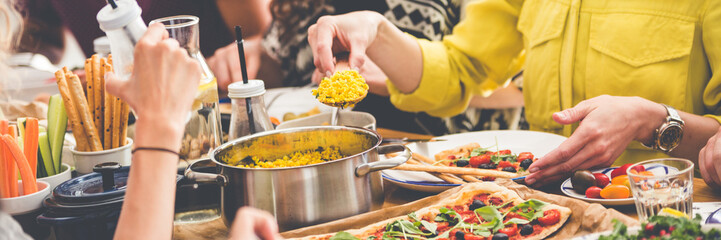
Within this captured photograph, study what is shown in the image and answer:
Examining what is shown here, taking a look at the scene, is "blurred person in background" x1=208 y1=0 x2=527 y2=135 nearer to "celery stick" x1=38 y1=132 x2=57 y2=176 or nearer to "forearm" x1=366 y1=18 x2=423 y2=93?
"forearm" x1=366 y1=18 x2=423 y2=93

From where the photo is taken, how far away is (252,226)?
1.01 m

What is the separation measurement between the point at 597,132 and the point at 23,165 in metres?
1.47

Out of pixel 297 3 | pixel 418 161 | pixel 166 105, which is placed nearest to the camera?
pixel 166 105

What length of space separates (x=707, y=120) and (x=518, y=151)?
0.56m

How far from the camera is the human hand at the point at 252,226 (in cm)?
100

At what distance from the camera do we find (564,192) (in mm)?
1595

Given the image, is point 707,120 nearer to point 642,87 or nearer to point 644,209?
point 642,87

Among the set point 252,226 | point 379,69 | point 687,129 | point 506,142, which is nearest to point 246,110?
point 252,226

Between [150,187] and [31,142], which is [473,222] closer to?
[150,187]

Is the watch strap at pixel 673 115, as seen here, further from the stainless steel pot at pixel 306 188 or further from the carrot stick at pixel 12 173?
the carrot stick at pixel 12 173

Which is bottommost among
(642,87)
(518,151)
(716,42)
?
(518,151)

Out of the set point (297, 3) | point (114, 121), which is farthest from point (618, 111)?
point (297, 3)

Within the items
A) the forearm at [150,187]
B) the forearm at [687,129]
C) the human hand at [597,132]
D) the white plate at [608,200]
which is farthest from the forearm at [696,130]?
the forearm at [150,187]

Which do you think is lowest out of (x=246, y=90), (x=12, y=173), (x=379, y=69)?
(x=379, y=69)
